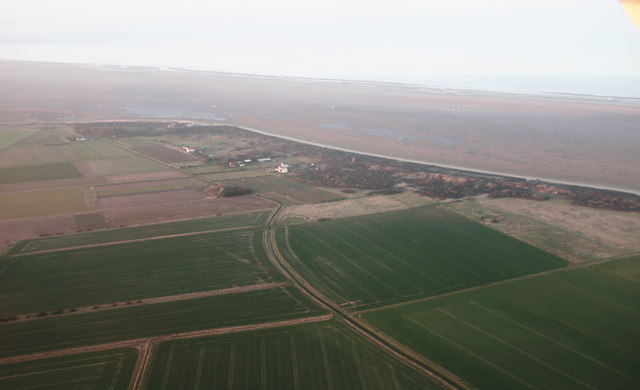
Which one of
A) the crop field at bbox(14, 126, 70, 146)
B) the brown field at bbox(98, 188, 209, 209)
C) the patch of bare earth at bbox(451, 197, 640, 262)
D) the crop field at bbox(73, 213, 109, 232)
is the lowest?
the crop field at bbox(73, 213, 109, 232)

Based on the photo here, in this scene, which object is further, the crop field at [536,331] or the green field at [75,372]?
the crop field at [536,331]

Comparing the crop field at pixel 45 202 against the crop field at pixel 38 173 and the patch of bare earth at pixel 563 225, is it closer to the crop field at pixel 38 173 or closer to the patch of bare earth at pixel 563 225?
the crop field at pixel 38 173

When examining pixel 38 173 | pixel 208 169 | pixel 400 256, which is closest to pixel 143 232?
pixel 400 256

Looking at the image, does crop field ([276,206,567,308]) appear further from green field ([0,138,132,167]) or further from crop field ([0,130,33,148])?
crop field ([0,130,33,148])

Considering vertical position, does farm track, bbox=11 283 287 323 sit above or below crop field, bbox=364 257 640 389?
below

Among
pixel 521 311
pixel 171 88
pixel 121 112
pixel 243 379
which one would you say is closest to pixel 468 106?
pixel 121 112

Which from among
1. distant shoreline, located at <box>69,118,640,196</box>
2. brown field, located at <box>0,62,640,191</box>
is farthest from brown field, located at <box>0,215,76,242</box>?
brown field, located at <box>0,62,640,191</box>

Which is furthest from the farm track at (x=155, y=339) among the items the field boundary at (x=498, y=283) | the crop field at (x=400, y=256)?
the crop field at (x=400, y=256)
